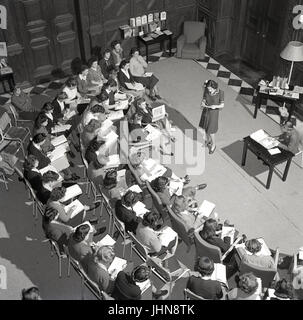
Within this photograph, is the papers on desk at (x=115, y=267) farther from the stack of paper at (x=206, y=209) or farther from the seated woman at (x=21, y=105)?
the seated woman at (x=21, y=105)

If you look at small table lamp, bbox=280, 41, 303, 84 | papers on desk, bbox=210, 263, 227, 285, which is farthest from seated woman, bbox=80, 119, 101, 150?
small table lamp, bbox=280, 41, 303, 84

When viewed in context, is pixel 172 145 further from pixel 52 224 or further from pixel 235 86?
pixel 52 224

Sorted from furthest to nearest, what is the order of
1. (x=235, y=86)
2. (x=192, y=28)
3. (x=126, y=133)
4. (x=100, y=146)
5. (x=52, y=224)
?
(x=192, y=28), (x=235, y=86), (x=126, y=133), (x=100, y=146), (x=52, y=224)

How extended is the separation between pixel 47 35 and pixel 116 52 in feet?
5.55

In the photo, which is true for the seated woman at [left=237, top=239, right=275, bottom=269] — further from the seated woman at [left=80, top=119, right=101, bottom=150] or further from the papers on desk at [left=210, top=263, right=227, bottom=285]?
the seated woman at [left=80, top=119, right=101, bottom=150]

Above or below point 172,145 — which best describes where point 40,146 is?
above

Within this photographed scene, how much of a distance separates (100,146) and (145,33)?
16.8ft

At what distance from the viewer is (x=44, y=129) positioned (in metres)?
7.97

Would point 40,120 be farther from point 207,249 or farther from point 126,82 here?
point 207,249

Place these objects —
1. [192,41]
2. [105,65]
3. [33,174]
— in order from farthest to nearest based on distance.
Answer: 1. [192,41]
2. [105,65]
3. [33,174]

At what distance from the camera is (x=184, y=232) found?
6.25 meters

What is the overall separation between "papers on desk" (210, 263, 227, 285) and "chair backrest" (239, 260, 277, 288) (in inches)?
9.7

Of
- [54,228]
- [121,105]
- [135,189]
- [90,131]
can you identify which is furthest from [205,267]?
[121,105]
